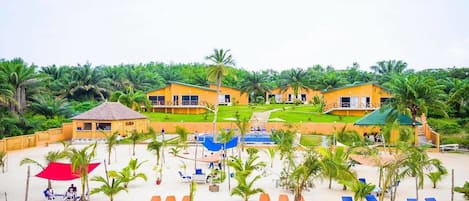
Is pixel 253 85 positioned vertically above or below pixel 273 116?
above

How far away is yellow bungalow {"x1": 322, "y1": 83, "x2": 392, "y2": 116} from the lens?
171ft

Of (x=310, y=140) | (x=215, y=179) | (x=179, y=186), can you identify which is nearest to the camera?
(x=179, y=186)

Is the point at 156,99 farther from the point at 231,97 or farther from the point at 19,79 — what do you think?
the point at 19,79

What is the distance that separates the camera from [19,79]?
44875 mm

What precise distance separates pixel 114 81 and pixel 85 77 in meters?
6.40

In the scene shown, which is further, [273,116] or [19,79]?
[273,116]

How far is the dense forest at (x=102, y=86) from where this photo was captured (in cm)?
4119

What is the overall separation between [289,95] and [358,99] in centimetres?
2347

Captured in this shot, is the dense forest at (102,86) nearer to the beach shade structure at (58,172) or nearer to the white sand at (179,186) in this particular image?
the white sand at (179,186)

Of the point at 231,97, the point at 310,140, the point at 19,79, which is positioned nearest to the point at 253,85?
the point at 231,97

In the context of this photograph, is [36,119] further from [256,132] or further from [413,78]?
[413,78]

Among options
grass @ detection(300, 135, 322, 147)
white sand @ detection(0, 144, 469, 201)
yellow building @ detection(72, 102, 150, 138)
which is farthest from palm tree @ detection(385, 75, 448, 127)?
yellow building @ detection(72, 102, 150, 138)

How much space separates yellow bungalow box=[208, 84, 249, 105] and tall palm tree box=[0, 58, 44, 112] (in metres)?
26.9

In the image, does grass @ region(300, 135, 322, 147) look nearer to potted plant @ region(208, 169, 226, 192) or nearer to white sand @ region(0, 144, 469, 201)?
white sand @ region(0, 144, 469, 201)
